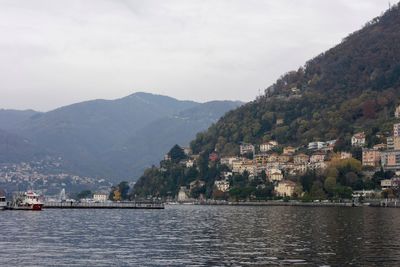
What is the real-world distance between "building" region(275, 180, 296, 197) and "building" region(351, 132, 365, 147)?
931 inches

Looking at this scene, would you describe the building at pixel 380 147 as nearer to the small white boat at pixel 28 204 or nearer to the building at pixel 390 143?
the building at pixel 390 143

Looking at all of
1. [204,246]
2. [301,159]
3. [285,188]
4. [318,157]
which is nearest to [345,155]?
[318,157]

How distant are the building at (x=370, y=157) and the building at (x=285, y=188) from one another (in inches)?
738

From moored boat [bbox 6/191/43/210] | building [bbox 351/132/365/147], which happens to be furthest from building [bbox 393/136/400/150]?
moored boat [bbox 6/191/43/210]

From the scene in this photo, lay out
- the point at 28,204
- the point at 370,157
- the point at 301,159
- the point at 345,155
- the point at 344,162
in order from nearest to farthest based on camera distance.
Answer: the point at 28,204
the point at 344,162
the point at 370,157
the point at 345,155
the point at 301,159

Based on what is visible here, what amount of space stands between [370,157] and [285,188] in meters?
22.5

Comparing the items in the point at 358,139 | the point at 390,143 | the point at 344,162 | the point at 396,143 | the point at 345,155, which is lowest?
the point at 344,162

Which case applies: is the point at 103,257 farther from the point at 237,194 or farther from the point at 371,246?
the point at 237,194

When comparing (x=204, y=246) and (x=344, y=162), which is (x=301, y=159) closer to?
(x=344, y=162)

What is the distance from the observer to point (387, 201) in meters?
149

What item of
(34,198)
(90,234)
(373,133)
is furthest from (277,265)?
(373,133)

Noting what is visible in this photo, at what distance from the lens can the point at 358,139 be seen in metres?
→ 190

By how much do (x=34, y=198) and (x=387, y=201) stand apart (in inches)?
2718

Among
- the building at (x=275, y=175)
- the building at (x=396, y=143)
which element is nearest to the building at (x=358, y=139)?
the building at (x=396, y=143)
